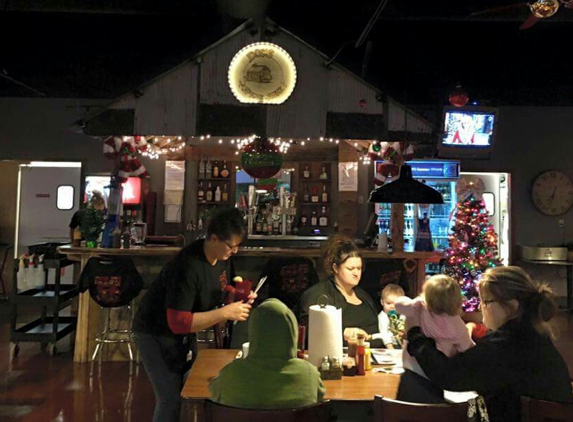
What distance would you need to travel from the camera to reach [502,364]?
1764mm

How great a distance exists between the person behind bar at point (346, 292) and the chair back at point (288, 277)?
5.02 ft

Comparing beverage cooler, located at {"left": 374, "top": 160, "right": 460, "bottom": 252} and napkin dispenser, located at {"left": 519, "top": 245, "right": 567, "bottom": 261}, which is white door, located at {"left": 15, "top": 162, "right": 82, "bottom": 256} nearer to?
beverage cooler, located at {"left": 374, "top": 160, "right": 460, "bottom": 252}

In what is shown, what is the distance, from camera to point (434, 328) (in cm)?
210

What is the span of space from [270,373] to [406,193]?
6.21 ft

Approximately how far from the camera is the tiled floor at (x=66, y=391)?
146 inches

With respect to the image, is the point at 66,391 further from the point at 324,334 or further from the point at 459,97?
the point at 459,97

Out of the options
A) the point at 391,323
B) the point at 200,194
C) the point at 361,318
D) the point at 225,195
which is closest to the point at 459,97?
the point at 361,318

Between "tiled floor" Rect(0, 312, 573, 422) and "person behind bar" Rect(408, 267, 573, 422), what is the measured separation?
2634 millimetres

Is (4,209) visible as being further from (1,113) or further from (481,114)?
(481,114)

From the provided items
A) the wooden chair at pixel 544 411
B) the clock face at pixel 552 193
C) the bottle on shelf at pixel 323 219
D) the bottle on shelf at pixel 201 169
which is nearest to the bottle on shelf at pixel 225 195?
the bottle on shelf at pixel 201 169

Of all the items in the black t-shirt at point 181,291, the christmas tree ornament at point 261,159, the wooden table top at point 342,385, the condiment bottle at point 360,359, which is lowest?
the wooden table top at point 342,385

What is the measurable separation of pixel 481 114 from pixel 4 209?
815 cm

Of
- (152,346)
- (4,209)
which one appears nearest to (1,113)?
(4,209)

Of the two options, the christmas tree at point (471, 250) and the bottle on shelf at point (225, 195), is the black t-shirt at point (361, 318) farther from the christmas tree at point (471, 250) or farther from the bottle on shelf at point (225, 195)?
the bottle on shelf at point (225, 195)
